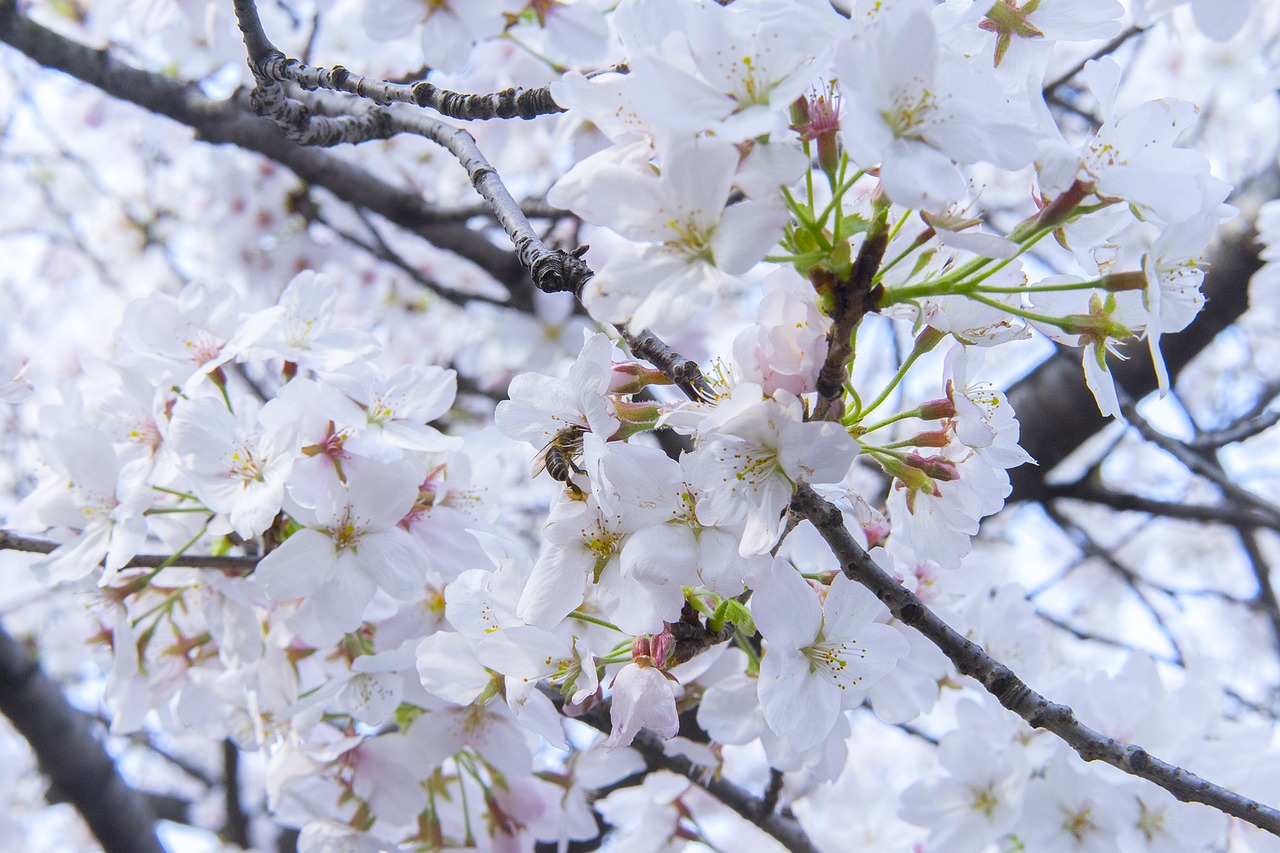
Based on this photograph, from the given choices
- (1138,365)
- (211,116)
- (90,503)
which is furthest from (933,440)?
(211,116)

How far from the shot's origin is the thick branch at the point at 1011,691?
0.96 m

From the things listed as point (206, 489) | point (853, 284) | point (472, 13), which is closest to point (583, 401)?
point (853, 284)

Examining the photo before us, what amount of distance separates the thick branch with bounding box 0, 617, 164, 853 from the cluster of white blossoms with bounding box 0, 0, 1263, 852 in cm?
81

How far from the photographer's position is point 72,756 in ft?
7.80

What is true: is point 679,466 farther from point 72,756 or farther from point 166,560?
point 72,756

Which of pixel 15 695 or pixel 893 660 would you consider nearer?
pixel 893 660

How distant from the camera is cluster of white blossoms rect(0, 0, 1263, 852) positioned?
84cm

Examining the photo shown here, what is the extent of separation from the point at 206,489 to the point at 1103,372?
1.15m

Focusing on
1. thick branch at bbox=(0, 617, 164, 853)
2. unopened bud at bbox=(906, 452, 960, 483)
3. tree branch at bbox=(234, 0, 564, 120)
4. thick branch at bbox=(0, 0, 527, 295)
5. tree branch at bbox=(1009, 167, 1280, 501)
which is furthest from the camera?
tree branch at bbox=(1009, 167, 1280, 501)

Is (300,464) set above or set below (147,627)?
above

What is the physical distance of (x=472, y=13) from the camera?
1.87 m

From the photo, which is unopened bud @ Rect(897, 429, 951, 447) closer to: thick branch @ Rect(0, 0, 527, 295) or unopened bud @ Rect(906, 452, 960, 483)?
unopened bud @ Rect(906, 452, 960, 483)

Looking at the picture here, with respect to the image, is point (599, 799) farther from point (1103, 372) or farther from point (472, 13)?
point (472, 13)

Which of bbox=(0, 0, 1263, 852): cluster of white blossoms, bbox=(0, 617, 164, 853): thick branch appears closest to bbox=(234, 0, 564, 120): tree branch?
bbox=(0, 0, 1263, 852): cluster of white blossoms
